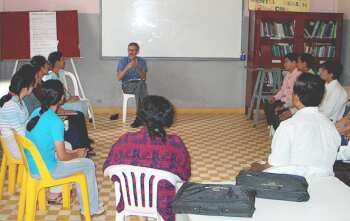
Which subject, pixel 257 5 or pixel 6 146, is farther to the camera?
pixel 257 5

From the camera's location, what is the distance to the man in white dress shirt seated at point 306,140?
9.58 ft

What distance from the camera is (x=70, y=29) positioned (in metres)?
7.94

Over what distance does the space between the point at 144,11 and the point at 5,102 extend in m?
4.47

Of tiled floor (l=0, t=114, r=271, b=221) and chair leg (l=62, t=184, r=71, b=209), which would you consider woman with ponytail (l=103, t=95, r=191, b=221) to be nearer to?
tiled floor (l=0, t=114, r=271, b=221)

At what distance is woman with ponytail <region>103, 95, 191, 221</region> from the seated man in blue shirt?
15.1ft

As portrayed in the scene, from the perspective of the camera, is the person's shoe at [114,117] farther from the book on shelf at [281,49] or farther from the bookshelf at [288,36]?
the book on shelf at [281,49]

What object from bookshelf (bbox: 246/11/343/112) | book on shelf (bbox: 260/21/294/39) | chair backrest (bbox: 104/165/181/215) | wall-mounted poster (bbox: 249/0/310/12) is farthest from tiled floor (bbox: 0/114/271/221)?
wall-mounted poster (bbox: 249/0/310/12)

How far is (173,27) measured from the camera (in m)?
8.30

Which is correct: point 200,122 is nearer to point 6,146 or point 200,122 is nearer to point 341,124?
point 341,124

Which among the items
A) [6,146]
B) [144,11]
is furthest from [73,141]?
[144,11]

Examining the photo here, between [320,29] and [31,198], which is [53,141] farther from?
[320,29]

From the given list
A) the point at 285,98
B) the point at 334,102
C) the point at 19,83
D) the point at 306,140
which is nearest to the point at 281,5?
the point at 285,98

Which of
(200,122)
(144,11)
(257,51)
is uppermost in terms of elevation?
(144,11)

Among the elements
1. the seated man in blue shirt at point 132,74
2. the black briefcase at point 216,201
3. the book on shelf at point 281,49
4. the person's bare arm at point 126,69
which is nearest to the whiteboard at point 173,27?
the book on shelf at point 281,49
